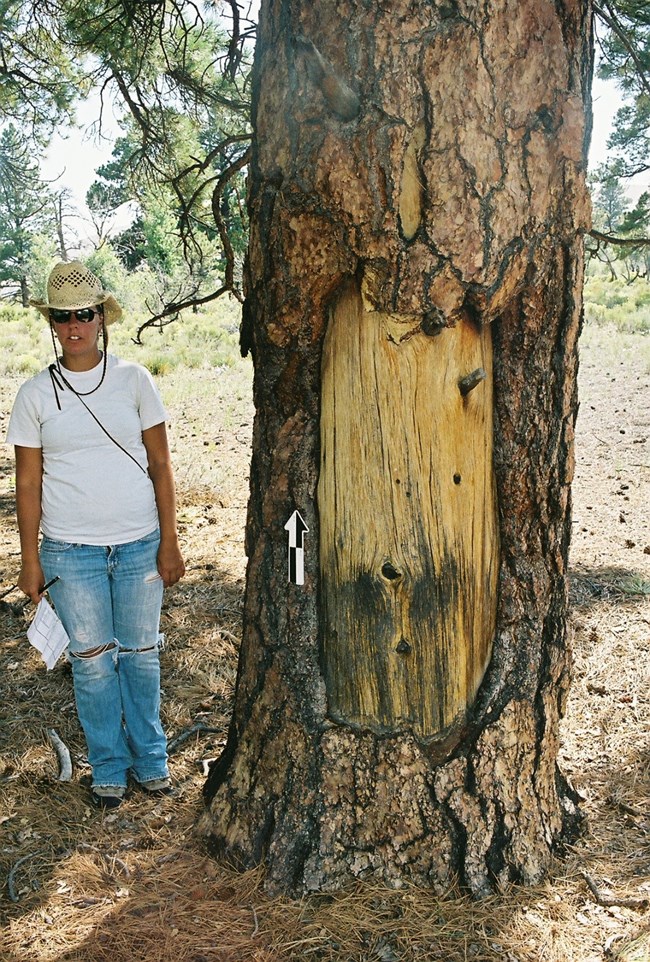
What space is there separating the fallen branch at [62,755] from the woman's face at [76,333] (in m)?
1.73

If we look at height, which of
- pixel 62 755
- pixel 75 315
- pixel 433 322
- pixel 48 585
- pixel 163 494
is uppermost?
pixel 75 315

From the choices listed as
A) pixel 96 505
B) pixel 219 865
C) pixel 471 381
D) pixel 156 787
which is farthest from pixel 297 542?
pixel 156 787

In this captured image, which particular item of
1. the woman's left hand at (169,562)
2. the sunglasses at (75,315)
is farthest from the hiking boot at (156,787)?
the sunglasses at (75,315)

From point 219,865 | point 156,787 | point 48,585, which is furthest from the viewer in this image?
point 156,787

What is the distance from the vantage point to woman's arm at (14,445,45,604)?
3.13 m

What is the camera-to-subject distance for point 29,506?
10.4ft

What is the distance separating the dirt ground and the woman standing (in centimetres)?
30

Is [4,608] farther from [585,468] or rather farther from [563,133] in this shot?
[585,468]

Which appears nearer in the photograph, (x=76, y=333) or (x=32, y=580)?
(x=76, y=333)

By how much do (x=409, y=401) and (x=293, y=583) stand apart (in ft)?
2.31

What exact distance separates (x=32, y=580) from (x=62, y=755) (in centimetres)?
93

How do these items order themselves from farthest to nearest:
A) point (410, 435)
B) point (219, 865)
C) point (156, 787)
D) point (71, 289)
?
point (156, 787)
point (71, 289)
point (219, 865)
point (410, 435)

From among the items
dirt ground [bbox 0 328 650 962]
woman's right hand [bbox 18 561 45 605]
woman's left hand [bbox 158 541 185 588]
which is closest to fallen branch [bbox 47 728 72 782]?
dirt ground [bbox 0 328 650 962]

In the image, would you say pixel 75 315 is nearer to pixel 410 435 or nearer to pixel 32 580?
pixel 32 580
